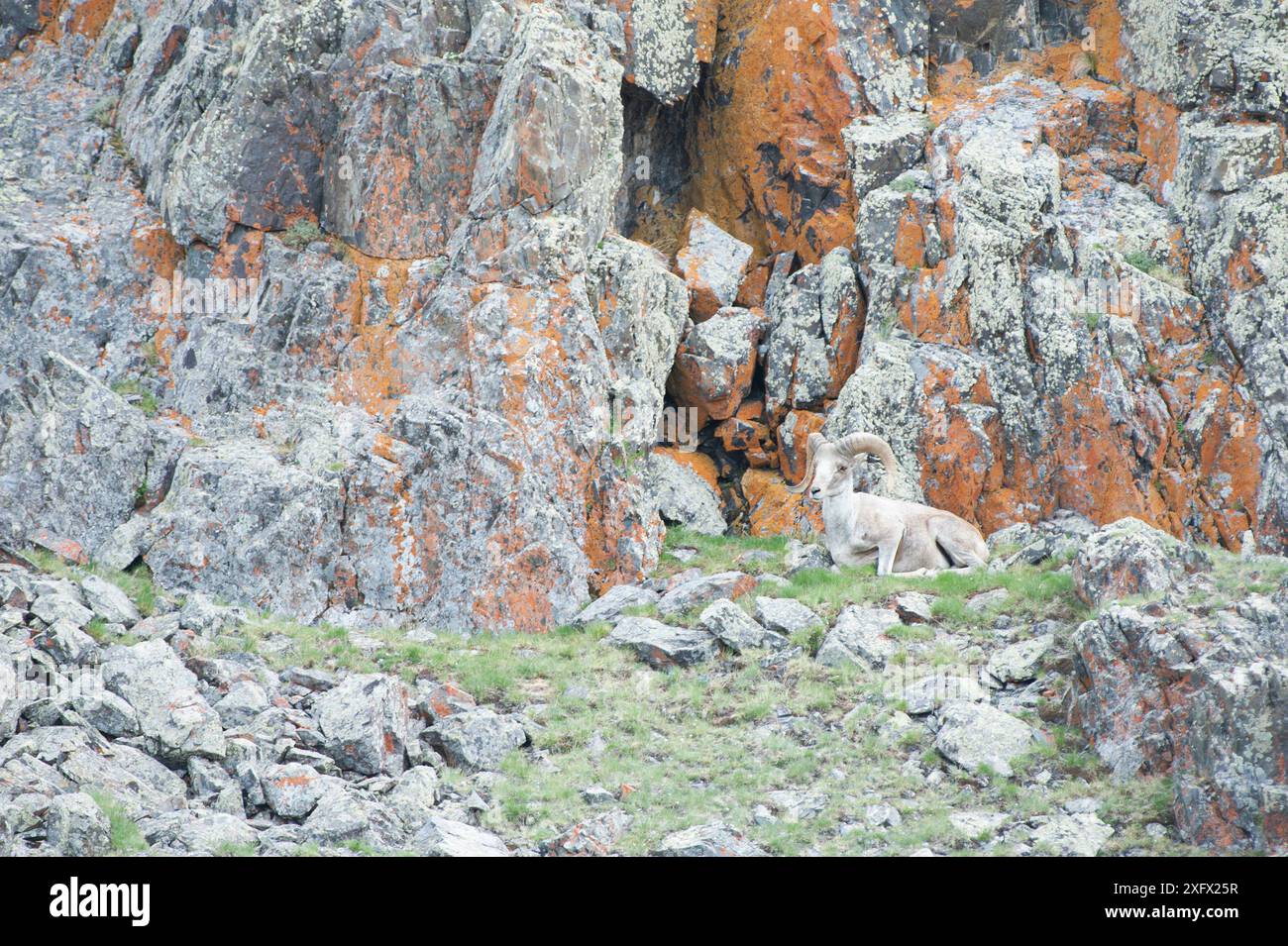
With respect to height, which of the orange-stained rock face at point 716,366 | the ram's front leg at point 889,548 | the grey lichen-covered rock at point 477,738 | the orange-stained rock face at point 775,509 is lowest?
the grey lichen-covered rock at point 477,738

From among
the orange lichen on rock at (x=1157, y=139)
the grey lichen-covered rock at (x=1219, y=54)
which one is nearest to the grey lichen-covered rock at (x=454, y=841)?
the orange lichen on rock at (x=1157, y=139)

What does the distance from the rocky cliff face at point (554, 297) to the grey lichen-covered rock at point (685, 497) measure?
0.23ft

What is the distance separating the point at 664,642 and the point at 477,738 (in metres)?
3.48

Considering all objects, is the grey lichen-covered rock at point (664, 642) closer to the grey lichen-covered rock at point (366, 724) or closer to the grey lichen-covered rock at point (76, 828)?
the grey lichen-covered rock at point (366, 724)

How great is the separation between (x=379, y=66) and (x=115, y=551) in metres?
9.63

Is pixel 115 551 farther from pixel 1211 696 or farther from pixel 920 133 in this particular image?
pixel 920 133

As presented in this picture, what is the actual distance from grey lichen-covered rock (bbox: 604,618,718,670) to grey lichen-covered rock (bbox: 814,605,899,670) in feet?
4.92

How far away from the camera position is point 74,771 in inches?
480

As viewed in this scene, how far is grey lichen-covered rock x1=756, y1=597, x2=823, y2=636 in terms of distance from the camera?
17.7 m

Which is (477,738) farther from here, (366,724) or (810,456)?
(810,456)

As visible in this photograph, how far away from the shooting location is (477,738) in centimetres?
1484

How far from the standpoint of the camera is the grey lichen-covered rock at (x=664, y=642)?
56.6ft

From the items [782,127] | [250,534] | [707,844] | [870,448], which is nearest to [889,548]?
[870,448]

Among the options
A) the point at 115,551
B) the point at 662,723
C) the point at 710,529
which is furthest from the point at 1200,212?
the point at 115,551
